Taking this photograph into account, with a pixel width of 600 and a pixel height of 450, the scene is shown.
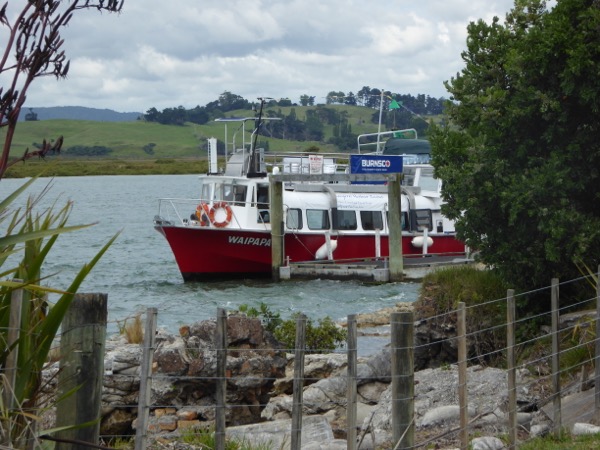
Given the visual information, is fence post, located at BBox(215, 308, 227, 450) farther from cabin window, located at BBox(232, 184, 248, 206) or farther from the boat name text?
cabin window, located at BBox(232, 184, 248, 206)

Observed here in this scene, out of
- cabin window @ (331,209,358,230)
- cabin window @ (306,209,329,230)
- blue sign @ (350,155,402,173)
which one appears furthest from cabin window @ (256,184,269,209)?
blue sign @ (350,155,402,173)

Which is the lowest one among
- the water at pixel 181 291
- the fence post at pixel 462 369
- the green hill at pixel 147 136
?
the water at pixel 181 291

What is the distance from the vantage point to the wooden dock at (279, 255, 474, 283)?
31.1 m

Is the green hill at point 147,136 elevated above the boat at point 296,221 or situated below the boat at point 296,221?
above

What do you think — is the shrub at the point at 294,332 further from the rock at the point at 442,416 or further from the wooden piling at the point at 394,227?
the wooden piling at the point at 394,227

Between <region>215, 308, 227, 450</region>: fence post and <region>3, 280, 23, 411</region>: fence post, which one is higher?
<region>3, 280, 23, 411</region>: fence post

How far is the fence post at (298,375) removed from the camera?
6672mm

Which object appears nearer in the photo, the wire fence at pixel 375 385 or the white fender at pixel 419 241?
the wire fence at pixel 375 385

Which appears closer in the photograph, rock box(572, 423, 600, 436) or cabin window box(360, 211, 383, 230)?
rock box(572, 423, 600, 436)

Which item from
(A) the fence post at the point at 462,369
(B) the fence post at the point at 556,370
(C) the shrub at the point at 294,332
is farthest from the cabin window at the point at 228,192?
(A) the fence post at the point at 462,369

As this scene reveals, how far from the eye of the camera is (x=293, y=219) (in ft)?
108

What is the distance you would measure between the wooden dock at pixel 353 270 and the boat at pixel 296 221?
19.0 inches

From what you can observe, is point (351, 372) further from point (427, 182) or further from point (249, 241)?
point (427, 182)

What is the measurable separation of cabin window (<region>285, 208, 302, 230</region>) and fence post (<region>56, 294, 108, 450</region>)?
27.5 m
